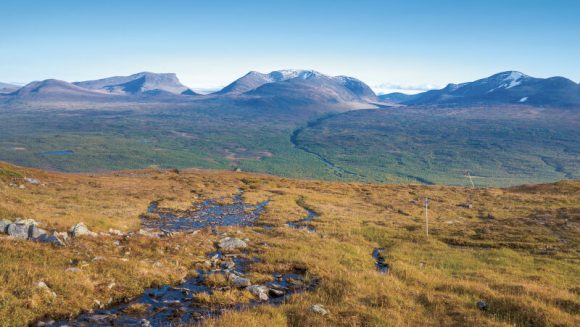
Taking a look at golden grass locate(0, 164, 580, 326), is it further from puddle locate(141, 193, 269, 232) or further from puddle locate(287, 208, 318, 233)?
puddle locate(141, 193, 269, 232)

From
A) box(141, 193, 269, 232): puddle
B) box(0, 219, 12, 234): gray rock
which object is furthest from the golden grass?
box(0, 219, 12, 234): gray rock

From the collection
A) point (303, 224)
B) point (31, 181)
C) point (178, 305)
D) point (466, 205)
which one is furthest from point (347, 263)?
point (31, 181)

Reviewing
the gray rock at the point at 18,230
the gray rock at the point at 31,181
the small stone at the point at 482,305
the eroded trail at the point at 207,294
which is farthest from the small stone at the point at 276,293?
the gray rock at the point at 31,181

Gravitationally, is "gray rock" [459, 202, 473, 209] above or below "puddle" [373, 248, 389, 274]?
below

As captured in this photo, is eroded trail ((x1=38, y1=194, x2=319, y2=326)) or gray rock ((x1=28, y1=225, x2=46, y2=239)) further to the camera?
gray rock ((x1=28, y1=225, x2=46, y2=239))

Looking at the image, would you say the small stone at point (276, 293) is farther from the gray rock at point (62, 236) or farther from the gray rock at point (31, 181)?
the gray rock at point (31, 181)

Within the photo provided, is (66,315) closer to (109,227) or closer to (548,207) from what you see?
(109,227)

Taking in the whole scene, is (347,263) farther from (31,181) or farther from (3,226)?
(31,181)
